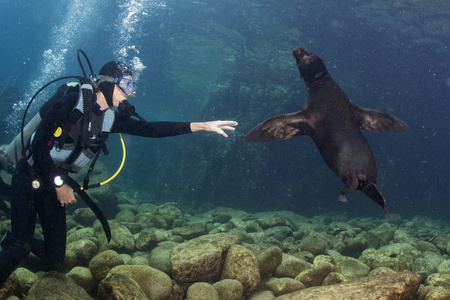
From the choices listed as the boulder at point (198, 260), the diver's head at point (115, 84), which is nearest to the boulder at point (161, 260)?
the boulder at point (198, 260)

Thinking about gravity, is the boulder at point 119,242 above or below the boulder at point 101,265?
below

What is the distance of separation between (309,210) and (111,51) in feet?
120

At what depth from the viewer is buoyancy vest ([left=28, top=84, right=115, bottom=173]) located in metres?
3.61

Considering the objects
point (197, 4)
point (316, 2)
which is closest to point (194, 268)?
point (316, 2)

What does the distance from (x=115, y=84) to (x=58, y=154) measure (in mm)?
1406

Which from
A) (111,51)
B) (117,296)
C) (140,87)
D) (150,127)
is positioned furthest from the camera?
(140,87)

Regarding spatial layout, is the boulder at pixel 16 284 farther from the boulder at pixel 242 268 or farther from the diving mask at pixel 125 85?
the diving mask at pixel 125 85

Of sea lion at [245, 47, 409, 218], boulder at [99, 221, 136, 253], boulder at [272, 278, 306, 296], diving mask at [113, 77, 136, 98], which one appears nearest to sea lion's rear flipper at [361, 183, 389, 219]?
sea lion at [245, 47, 409, 218]

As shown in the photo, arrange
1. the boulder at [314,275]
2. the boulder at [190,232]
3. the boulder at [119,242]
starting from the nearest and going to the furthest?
the boulder at [314,275] < the boulder at [119,242] < the boulder at [190,232]

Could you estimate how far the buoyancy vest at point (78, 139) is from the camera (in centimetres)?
361

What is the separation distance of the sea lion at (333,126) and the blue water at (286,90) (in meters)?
15.5

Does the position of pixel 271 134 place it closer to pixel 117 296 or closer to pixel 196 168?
pixel 117 296

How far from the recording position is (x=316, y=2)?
19.0 m

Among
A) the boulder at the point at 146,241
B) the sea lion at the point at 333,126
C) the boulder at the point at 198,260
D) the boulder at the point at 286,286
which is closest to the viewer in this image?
the sea lion at the point at 333,126
